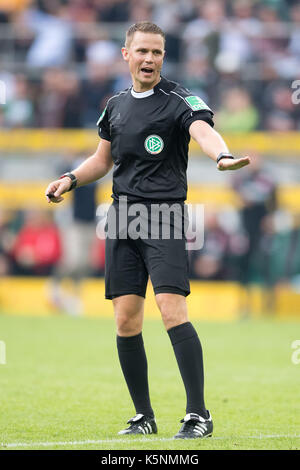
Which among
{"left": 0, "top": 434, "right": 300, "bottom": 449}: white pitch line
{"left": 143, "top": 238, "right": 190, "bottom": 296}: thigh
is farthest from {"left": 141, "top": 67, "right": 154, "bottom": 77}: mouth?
{"left": 0, "top": 434, "right": 300, "bottom": 449}: white pitch line

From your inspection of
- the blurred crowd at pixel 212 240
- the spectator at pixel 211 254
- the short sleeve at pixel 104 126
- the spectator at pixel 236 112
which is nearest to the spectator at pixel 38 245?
the blurred crowd at pixel 212 240

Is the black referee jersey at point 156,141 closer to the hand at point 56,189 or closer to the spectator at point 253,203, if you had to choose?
the hand at point 56,189

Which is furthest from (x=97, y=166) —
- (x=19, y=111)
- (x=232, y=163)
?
(x=19, y=111)

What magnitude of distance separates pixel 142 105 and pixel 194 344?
142 centimetres

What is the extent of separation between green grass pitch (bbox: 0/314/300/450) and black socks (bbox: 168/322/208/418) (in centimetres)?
23

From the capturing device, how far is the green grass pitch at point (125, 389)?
557cm

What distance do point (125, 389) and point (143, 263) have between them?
2.31 meters

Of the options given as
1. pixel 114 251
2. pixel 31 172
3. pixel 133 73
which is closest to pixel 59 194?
pixel 114 251

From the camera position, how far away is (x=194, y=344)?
557 centimetres

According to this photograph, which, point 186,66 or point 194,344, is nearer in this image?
point 194,344

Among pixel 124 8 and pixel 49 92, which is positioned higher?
pixel 124 8

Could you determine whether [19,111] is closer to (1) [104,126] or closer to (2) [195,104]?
(1) [104,126]

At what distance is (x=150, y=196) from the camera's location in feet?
18.8
